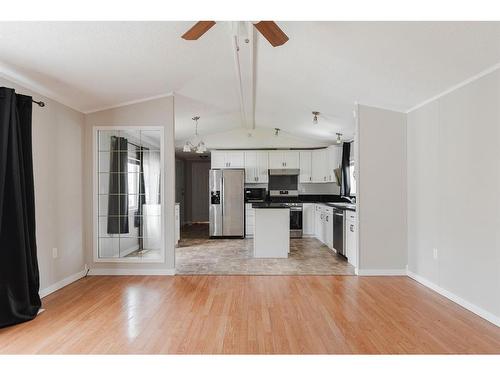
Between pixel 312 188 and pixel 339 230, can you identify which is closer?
pixel 339 230

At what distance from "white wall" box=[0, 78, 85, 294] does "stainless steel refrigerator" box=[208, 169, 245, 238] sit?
340 cm

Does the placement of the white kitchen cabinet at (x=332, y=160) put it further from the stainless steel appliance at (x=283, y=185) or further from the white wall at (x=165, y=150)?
the white wall at (x=165, y=150)

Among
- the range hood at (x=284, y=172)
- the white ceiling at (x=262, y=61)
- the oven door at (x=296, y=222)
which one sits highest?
the white ceiling at (x=262, y=61)

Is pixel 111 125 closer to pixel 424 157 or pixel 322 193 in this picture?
pixel 424 157

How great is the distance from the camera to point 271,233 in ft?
16.9

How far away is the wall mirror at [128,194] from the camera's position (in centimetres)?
423

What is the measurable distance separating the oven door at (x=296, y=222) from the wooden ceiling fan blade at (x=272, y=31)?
5126 millimetres

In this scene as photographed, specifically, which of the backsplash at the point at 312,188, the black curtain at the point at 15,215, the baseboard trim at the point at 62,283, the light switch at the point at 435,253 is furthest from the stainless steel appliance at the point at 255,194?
the black curtain at the point at 15,215

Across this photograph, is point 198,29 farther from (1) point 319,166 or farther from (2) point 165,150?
(1) point 319,166

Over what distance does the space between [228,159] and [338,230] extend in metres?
3.43

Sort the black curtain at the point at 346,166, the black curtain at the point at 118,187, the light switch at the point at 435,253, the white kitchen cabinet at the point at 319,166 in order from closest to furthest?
1. the light switch at the point at 435,253
2. the black curtain at the point at 118,187
3. the black curtain at the point at 346,166
4. the white kitchen cabinet at the point at 319,166

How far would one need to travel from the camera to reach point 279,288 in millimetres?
3594

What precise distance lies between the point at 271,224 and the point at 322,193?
3.16 metres

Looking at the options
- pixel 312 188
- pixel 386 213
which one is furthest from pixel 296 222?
pixel 386 213
